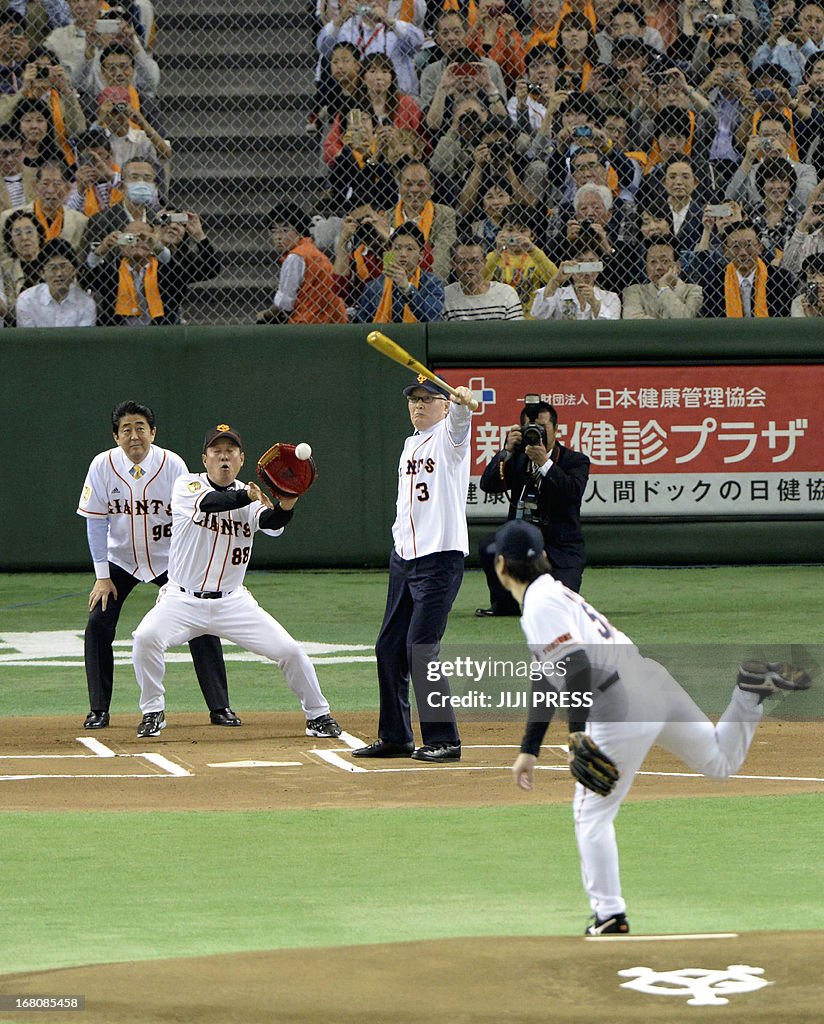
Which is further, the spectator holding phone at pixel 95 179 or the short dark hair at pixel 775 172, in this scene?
the spectator holding phone at pixel 95 179

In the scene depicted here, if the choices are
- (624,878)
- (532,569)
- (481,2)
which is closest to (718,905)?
(624,878)

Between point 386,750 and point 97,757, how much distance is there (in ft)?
4.93

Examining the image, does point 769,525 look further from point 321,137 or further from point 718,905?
point 718,905

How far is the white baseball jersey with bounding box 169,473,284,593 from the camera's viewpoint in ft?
32.1

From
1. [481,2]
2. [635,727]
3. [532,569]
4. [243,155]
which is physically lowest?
[635,727]

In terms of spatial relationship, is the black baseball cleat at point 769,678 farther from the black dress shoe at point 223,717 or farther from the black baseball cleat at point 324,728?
the black dress shoe at point 223,717

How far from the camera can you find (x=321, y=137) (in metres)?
17.5

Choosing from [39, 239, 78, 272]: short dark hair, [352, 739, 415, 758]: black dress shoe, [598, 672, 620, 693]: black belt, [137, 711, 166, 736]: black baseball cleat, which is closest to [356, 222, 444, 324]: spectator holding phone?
[39, 239, 78, 272]: short dark hair

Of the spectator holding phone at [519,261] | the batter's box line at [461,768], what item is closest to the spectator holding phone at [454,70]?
the spectator holding phone at [519,261]

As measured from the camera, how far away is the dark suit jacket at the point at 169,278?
16.2 m

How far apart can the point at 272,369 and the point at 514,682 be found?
519 centimetres

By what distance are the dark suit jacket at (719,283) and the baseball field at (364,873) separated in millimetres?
4886

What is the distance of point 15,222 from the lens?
52.1ft

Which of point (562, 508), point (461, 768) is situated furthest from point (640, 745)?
point (562, 508)
